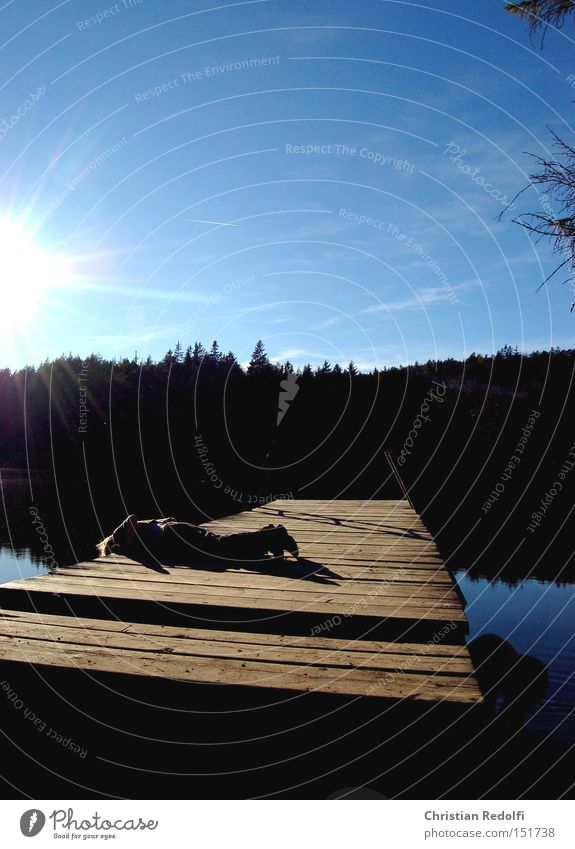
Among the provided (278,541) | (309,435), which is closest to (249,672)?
(278,541)

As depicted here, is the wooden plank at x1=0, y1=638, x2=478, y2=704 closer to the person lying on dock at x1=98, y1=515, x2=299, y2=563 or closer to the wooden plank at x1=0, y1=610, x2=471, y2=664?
the wooden plank at x1=0, y1=610, x2=471, y2=664

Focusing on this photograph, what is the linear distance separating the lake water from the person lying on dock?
3.25m

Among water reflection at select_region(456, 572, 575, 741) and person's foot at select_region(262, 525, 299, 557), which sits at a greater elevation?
person's foot at select_region(262, 525, 299, 557)

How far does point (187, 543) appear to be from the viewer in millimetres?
7406

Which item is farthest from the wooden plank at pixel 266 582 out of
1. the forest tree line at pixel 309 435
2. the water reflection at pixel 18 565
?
the forest tree line at pixel 309 435

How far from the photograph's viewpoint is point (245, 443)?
42.7m

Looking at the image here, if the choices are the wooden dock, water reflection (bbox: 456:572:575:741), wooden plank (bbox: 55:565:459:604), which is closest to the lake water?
water reflection (bbox: 456:572:575:741)

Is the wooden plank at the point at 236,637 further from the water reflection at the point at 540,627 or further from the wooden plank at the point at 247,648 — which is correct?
the water reflection at the point at 540,627

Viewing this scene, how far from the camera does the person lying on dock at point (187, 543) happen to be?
6.97 metres

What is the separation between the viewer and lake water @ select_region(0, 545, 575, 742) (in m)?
7.16

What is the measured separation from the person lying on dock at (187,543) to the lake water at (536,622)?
3.25 metres

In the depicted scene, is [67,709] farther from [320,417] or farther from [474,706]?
[320,417]

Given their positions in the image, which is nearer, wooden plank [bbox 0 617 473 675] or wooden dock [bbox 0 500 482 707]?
wooden dock [bbox 0 500 482 707]

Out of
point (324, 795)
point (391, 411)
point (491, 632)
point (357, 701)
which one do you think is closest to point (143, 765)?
point (324, 795)
